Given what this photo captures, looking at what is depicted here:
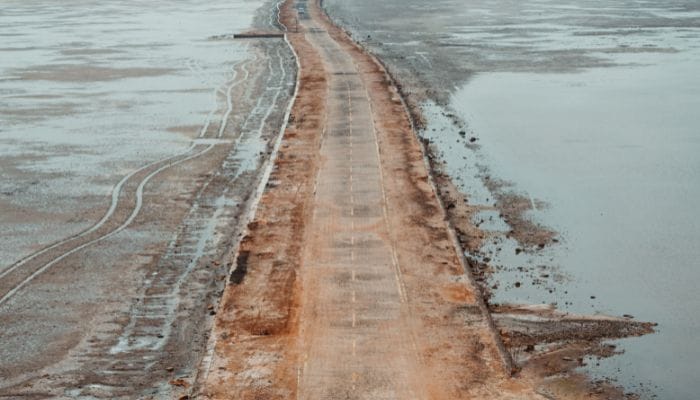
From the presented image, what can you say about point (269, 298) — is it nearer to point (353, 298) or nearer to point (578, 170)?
point (353, 298)

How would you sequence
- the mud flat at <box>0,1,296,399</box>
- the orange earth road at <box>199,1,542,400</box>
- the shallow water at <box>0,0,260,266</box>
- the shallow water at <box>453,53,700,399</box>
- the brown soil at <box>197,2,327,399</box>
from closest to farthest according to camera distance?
the orange earth road at <box>199,1,542,400</box>, the brown soil at <box>197,2,327,399</box>, the mud flat at <box>0,1,296,399</box>, the shallow water at <box>453,53,700,399</box>, the shallow water at <box>0,0,260,266</box>

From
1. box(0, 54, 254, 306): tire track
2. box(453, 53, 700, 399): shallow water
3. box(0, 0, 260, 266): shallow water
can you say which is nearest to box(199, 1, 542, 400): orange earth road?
box(453, 53, 700, 399): shallow water

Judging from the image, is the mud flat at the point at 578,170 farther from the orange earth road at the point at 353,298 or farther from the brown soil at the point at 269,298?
the brown soil at the point at 269,298

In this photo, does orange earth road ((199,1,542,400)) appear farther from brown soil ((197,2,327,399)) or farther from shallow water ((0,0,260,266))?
shallow water ((0,0,260,266))

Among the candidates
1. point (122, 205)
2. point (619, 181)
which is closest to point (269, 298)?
point (122, 205)

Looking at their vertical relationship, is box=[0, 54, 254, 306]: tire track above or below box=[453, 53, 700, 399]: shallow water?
above
